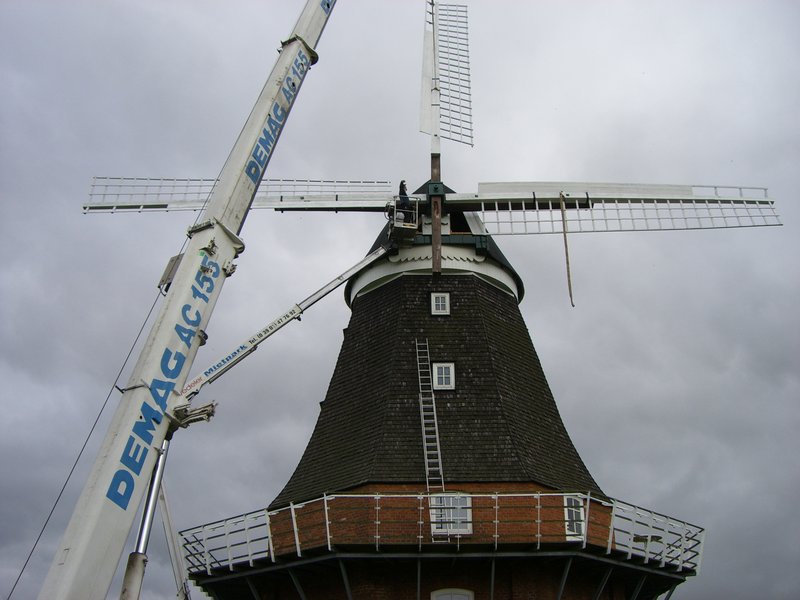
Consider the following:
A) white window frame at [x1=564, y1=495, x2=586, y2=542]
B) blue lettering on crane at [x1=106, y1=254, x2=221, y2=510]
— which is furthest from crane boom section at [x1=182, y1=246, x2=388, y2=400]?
white window frame at [x1=564, y1=495, x2=586, y2=542]

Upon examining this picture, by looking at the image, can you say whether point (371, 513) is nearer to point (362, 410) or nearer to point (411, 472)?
point (411, 472)

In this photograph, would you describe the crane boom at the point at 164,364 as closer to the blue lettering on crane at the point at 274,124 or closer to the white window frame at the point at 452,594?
the blue lettering on crane at the point at 274,124

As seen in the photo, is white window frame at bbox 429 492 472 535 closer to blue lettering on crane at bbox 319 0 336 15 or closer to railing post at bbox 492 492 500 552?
railing post at bbox 492 492 500 552

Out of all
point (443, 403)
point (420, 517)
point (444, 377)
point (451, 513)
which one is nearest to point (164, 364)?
point (420, 517)

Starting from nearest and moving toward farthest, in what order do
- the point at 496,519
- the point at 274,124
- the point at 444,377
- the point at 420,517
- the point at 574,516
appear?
the point at 274,124 → the point at 496,519 → the point at 420,517 → the point at 574,516 → the point at 444,377

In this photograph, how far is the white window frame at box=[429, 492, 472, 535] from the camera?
14.3 metres

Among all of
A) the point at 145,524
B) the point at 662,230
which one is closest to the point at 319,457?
the point at 145,524

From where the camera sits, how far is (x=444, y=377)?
56.5ft

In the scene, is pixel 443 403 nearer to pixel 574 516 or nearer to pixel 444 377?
pixel 444 377

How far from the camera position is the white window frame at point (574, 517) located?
47.1 feet

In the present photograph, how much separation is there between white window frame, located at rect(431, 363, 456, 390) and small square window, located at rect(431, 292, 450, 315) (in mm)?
1392

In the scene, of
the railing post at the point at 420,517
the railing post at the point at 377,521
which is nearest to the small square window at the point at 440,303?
the railing post at the point at 420,517

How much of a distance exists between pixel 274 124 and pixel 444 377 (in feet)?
21.4

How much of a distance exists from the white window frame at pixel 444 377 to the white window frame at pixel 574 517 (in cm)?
321
